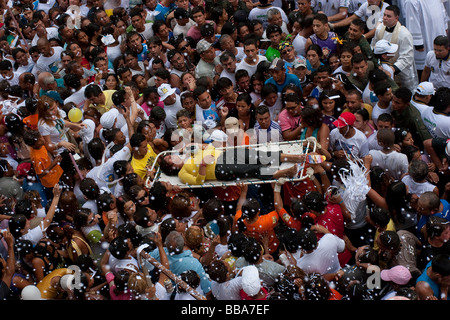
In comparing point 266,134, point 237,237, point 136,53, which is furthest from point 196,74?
point 237,237

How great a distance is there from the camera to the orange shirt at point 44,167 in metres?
7.53

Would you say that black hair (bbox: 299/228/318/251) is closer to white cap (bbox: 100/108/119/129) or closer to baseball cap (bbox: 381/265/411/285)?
baseball cap (bbox: 381/265/411/285)

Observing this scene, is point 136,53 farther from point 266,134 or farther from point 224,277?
point 224,277

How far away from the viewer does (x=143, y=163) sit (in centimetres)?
746

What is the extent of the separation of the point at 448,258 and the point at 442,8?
209 inches

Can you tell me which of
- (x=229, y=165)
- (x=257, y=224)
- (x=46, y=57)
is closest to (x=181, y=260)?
(x=257, y=224)

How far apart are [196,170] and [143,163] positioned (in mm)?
812

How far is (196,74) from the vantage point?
29.4 ft

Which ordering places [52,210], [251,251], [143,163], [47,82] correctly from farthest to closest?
[47,82]
[143,163]
[52,210]
[251,251]

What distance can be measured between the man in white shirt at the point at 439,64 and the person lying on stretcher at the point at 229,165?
249 centimetres

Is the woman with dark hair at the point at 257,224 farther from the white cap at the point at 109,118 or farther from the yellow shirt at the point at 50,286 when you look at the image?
the white cap at the point at 109,118

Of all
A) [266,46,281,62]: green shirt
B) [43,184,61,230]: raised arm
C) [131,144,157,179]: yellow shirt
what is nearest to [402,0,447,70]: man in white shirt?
[266,46,281,62]: green shirt

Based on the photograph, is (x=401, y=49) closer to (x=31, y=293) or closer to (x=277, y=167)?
(x=277, y=167)

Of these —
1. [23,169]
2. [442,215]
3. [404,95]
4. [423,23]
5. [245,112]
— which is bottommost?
[23,169]
